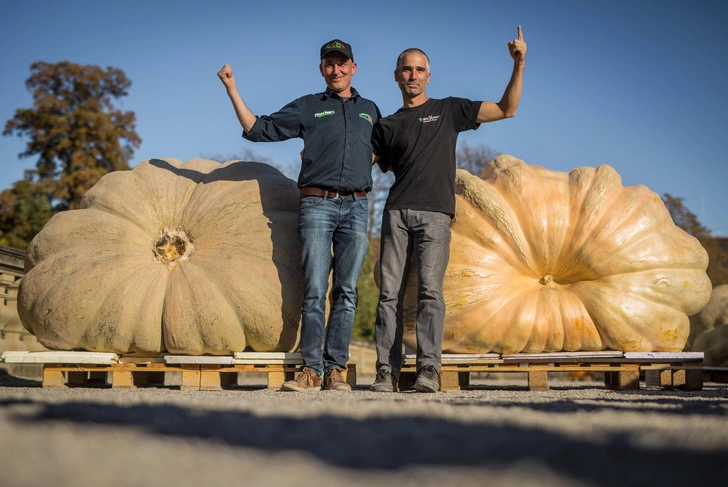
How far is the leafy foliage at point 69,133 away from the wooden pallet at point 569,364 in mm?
14529

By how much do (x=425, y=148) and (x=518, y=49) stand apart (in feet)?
2.74

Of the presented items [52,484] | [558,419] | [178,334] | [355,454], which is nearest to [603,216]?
[178,334]

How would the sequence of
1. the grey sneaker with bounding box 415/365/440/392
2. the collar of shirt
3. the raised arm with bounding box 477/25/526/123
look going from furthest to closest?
1. the collar of shirt
2. the raised arm with bounding box 477/25/526/123
3. the grey sneaker with bounding box 415/365/440/392

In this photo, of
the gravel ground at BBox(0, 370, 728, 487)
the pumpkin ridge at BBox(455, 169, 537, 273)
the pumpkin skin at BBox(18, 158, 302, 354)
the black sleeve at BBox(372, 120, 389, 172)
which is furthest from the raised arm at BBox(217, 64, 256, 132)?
the gravel ground at BBox(0, 370, 728, 487)

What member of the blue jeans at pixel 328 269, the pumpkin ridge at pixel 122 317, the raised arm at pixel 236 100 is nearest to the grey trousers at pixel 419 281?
the blue jeans at pixel 328 269

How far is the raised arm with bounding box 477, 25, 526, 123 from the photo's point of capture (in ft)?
13.5

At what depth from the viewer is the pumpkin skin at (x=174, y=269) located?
174 inches

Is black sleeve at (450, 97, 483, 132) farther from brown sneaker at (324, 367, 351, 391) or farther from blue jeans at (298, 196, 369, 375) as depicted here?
brown sneaker at (324, 367, 351, 391)

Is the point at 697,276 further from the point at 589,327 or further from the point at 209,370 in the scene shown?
the point at 209,370

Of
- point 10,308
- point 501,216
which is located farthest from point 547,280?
point 10,308

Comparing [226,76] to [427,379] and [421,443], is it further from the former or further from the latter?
[421,443]

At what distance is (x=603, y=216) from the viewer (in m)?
4.71

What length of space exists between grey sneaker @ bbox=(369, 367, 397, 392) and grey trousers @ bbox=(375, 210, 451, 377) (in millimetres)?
47

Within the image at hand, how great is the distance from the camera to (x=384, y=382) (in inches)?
155
